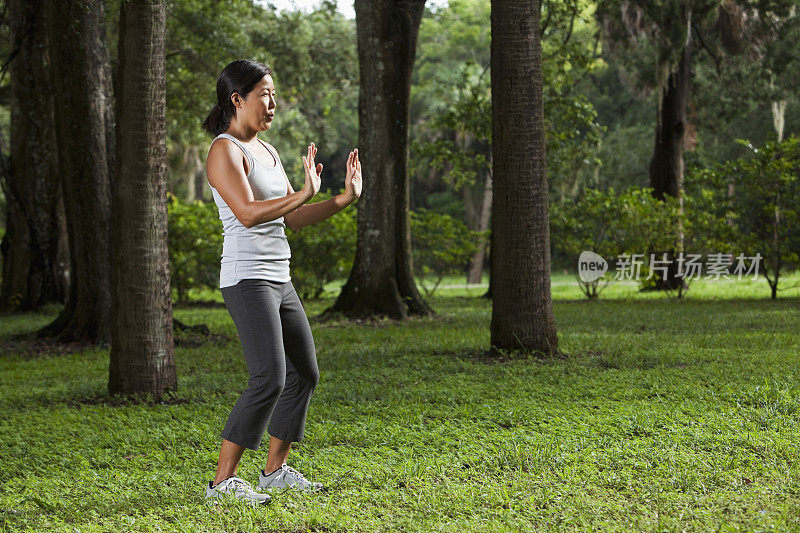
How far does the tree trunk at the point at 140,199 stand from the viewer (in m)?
6.27

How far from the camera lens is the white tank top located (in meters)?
3.53

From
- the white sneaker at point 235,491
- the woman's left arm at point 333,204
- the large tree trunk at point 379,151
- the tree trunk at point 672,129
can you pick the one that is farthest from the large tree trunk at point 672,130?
the white sneaker at point 235,491

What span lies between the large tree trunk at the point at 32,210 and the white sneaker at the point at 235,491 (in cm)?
1196

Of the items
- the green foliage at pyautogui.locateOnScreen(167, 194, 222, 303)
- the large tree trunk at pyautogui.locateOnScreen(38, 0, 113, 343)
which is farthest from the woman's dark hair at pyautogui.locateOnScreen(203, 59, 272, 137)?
the green foliage at pyautogui.locateOnScreen(167, 194, 222, 303)

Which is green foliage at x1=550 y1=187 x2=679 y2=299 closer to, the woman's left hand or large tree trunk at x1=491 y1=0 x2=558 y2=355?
large tree trunk at x1=491 y1=0 x2=558 y2=355

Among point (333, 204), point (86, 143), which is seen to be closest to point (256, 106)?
point (333, 204)

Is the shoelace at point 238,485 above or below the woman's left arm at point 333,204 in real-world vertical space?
below

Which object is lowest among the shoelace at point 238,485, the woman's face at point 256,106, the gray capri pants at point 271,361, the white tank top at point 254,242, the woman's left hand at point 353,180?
the shoelace at point 238,485

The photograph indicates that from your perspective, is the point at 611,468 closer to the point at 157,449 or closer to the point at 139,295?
the point at 157,449

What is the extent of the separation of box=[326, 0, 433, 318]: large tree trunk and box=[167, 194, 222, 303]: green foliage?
15.1 ft

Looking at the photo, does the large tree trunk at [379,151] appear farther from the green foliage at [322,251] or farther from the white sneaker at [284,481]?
the white sneaker at [284,481]

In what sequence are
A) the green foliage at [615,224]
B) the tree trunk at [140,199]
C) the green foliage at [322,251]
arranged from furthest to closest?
the green foliage at [322,251], the green foliage at [615,224], the tree trunk at [140,199]

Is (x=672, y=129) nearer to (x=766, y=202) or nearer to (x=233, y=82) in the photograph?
(x=766, y=202)

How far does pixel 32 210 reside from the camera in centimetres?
1466
